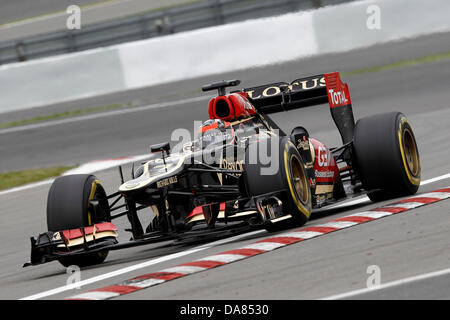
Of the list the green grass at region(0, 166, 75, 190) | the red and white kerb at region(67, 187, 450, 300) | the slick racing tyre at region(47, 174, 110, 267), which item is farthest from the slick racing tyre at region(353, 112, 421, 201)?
the green grass at region(0, 166, 75, 190)

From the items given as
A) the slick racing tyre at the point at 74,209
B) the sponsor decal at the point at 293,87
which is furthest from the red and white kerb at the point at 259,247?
the sponsor decal at the point at 293,87

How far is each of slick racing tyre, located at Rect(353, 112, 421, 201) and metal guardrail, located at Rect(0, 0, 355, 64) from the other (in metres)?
11.6

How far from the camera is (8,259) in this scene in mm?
10195

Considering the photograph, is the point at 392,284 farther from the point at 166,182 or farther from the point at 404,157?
the point at 404,157

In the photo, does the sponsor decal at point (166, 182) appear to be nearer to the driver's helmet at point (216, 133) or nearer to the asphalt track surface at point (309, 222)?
the asphalt track surface at point (309, 222)

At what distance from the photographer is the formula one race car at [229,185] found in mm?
8594

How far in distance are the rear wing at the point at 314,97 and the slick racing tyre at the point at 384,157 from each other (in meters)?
0.83

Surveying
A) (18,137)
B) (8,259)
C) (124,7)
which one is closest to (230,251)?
(8,259)

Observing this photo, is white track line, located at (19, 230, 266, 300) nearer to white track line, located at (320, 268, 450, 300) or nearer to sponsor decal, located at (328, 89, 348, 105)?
sponsor decal, located at (328, 89, 348, 105)

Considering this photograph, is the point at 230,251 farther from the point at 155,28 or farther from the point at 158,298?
the point at 155,28

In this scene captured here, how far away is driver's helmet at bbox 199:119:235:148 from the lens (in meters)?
9.56

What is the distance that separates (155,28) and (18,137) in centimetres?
433

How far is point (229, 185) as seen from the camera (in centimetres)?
928

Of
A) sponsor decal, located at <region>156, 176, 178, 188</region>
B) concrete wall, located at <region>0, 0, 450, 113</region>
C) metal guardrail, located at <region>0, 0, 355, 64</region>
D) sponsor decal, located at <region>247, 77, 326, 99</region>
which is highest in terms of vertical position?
metal guardrail, located at <region>0, 0, 355, 64</region>
